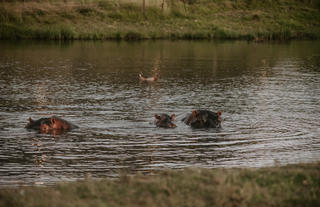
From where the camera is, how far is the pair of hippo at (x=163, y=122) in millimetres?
14984

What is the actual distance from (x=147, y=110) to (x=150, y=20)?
1565 inches

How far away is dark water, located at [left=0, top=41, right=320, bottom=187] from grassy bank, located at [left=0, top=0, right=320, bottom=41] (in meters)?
13.6

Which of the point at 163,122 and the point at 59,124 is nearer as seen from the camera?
the point at 59,124

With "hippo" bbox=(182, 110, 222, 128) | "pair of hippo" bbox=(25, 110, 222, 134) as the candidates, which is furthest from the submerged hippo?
"hippo" bbox=(182, 110, 222, 128)

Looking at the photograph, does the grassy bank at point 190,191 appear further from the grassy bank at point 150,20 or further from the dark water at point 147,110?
the grassy bank at point 150,20

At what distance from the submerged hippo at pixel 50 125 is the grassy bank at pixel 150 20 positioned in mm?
34364

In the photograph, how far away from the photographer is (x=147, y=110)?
60.6 feet

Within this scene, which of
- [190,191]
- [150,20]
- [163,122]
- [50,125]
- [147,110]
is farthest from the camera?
[150,20]

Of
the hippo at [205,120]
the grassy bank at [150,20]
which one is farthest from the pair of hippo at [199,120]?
the grassy bank at [150,20]

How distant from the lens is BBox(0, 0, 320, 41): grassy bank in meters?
50.4

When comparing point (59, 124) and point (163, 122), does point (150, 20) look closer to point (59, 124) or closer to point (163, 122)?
point (163, 122)

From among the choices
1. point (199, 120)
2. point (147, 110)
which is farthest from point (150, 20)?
point (199, 120)

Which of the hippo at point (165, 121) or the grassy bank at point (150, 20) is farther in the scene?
the grassy bank at point (150, 20)

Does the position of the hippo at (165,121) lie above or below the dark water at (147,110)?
above
